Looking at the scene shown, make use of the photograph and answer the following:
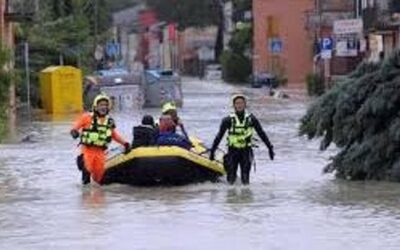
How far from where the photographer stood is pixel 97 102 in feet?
66.7

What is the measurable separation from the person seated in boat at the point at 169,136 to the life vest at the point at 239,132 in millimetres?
806

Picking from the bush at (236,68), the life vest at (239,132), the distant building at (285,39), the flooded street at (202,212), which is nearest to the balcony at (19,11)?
the flooded street at (202,212)

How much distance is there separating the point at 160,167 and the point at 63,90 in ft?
101

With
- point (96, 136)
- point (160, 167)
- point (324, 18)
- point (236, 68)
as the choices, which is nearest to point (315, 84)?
point (324, 18)

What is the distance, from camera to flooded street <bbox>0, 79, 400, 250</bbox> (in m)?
13.7

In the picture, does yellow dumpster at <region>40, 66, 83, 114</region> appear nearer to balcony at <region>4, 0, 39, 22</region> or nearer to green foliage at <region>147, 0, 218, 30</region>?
balcony at <region>4, 0, 39, 22</region>

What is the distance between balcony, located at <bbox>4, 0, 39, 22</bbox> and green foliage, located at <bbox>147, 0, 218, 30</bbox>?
93.6 metres

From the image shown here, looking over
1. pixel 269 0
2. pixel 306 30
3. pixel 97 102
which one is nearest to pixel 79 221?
pixel 97 102

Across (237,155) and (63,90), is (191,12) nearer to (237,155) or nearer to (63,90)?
(63,90)

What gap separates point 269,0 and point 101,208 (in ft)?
271

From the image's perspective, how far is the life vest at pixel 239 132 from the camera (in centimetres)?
2016

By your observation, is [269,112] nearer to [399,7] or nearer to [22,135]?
[399,7]

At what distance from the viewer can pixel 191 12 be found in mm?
144875

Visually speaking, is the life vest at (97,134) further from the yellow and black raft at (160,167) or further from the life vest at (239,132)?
Result: the life vest at (239,132)
